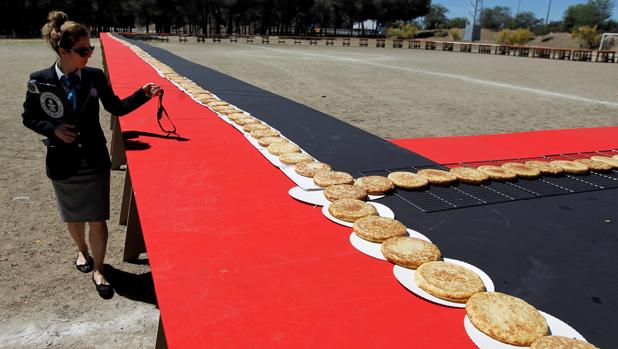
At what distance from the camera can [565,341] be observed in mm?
1471

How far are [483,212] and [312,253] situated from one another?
1197mm

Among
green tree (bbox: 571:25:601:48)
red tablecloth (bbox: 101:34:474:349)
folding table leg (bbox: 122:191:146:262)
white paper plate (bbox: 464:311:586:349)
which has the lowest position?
folding table leg (bbox: 122:191:146:262)

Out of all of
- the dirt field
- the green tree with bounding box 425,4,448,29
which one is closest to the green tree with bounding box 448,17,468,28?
the green tree with bounding box 425,4,448,29

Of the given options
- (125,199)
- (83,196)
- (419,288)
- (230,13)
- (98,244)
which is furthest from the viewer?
(230,13)

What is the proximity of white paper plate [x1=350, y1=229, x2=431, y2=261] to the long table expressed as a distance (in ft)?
0.15

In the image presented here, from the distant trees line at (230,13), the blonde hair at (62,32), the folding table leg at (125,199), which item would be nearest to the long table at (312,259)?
the folding table leg at (125,199)

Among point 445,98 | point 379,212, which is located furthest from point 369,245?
point 445,98

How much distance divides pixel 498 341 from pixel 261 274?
0.95 m

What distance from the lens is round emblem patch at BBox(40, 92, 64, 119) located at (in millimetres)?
2926

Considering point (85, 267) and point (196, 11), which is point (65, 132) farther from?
point (196, 11)

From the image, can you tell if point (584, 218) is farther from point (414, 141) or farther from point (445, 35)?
point (445, 35)

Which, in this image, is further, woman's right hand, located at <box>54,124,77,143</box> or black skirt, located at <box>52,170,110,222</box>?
black skirt, located at <box>52,170,110,222</box>

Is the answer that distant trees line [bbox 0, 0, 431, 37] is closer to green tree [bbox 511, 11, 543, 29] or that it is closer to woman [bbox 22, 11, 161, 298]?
green tree [bbox 511, 11, 543, 29]

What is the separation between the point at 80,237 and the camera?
3660mm
